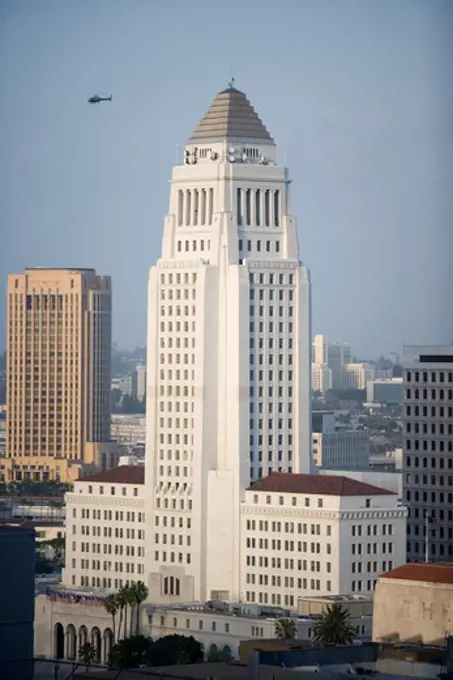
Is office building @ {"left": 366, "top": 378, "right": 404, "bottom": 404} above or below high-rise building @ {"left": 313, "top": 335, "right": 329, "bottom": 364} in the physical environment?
below

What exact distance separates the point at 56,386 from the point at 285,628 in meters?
60.3

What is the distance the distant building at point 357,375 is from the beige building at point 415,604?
4011cm

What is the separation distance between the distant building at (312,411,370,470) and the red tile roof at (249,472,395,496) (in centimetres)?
3587

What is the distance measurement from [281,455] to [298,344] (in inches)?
92.7

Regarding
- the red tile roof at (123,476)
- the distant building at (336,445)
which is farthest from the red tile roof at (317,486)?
the distant building at (336,445)

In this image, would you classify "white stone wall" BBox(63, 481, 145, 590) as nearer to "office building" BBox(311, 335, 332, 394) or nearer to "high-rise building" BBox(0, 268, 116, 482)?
"office building" BBox(311, 335, 332, 394)

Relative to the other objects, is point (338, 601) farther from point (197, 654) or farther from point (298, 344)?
point (298, 344)

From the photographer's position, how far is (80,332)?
111875mm

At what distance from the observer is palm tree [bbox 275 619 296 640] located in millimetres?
53275

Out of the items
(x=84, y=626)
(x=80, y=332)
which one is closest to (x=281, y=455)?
(x=84, y=626)

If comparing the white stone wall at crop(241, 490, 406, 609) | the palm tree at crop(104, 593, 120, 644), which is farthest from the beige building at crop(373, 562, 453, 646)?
the palm tree at crop(104, 593, 120, 644)

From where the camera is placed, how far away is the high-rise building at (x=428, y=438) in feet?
224

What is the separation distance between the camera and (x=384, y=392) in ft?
339

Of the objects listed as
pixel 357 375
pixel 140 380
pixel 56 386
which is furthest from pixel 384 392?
pixel 56 386
